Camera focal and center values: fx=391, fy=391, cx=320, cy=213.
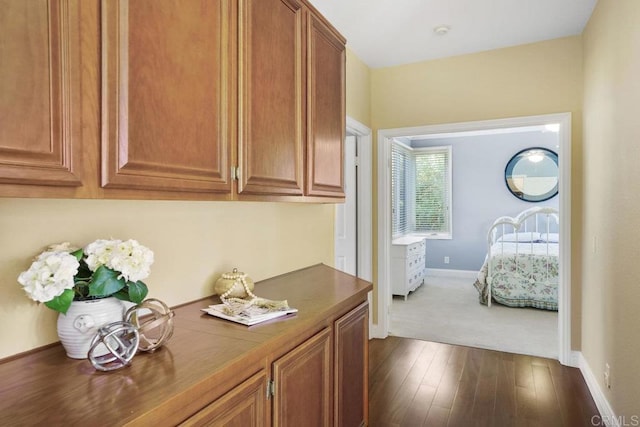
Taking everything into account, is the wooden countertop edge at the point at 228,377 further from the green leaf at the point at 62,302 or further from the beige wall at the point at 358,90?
the beige wall at the point at 358,90

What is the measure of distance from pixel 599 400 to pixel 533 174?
4839 millimetres

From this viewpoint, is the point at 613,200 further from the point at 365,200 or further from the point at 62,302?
the point at 62,302

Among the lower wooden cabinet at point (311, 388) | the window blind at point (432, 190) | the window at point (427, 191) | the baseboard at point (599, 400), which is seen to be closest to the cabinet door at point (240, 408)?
the lower wooden cabinet at point (311, 388)

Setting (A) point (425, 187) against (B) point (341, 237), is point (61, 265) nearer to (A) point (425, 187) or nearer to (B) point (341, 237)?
(B) point (341, 237)

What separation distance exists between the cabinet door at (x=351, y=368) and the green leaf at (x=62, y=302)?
3.43 feet

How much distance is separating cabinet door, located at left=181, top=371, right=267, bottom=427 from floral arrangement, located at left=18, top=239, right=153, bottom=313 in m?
0.38

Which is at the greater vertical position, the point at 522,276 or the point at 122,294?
the point at 122,294

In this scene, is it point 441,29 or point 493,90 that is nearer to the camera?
point 441,29

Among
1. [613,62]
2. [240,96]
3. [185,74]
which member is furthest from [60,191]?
Answer: [613,62]

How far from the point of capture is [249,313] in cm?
149

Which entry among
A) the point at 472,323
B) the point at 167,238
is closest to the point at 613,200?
the point at 167,238

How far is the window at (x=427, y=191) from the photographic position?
279 inches

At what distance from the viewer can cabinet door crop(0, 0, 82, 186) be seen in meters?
0.81

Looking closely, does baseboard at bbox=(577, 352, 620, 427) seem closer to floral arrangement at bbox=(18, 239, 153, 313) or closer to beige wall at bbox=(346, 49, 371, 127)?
floral arrangement at bbox=(18, 239, 153, 313)
